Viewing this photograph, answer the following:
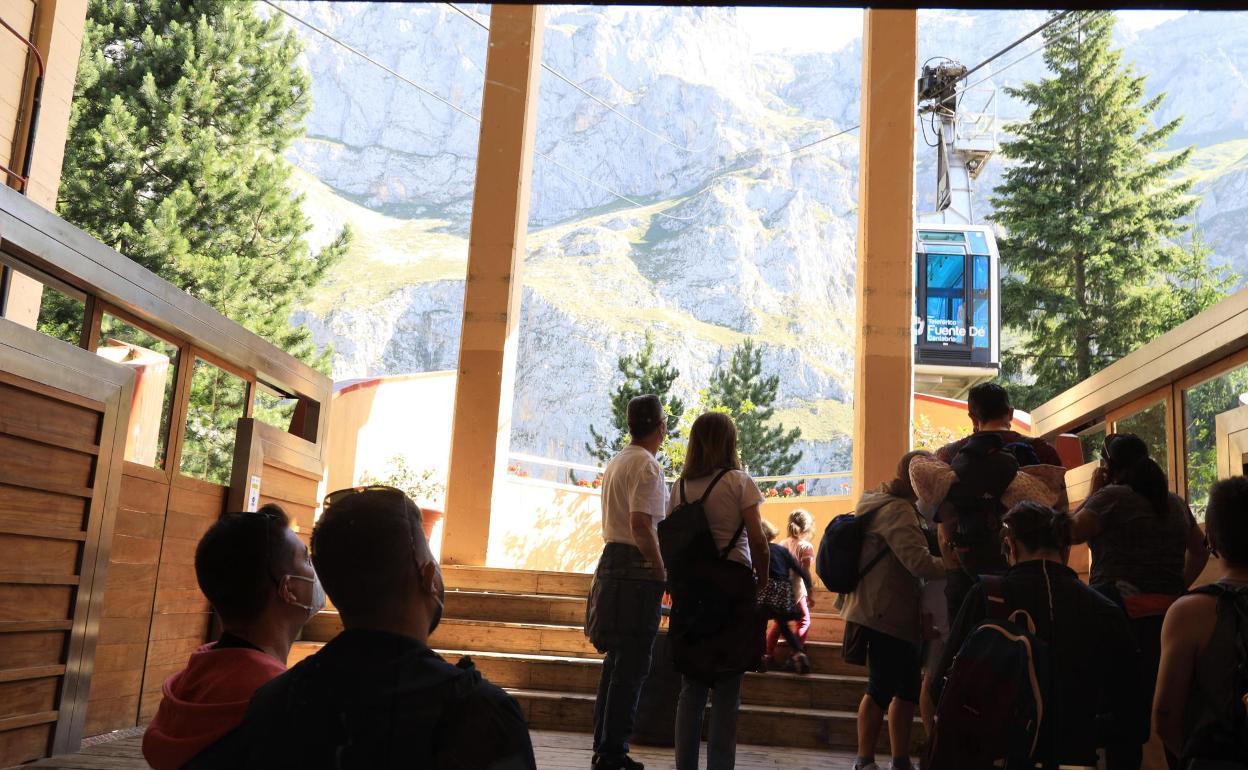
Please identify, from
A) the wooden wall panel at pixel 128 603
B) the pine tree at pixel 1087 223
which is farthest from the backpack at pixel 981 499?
the pine tree at pixel 1087 223

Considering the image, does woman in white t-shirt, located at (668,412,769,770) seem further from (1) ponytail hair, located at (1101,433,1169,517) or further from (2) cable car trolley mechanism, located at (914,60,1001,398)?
(2) cable car trolley mechanism, located at (914,60,1001,398)

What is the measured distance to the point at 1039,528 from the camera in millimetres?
2855

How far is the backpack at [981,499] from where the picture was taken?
3.61m

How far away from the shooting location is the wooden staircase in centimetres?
557

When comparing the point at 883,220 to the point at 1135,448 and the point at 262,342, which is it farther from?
the point at 1135,448

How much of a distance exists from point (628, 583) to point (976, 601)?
1675 millimetres

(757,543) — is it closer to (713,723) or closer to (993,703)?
(713,723)

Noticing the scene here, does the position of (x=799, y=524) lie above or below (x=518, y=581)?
above

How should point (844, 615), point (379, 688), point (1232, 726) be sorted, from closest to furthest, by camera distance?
point (379, 688) → point (1232, 726) → point (844, 615)

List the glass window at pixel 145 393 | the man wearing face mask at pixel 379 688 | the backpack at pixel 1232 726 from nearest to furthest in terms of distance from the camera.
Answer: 1. the man wearing face mask at pixel 379 688
2. the backpack at pixel 1232 726
3. the glass window at pixel 145 393

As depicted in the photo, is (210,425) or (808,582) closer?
(808,582)

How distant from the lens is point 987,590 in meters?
2.83

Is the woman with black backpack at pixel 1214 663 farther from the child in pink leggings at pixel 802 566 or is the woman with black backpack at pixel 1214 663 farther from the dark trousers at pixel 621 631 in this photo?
the child in pink leggings at pixel 802 566

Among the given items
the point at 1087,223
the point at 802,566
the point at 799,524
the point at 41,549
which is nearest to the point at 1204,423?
the point at 802,566
